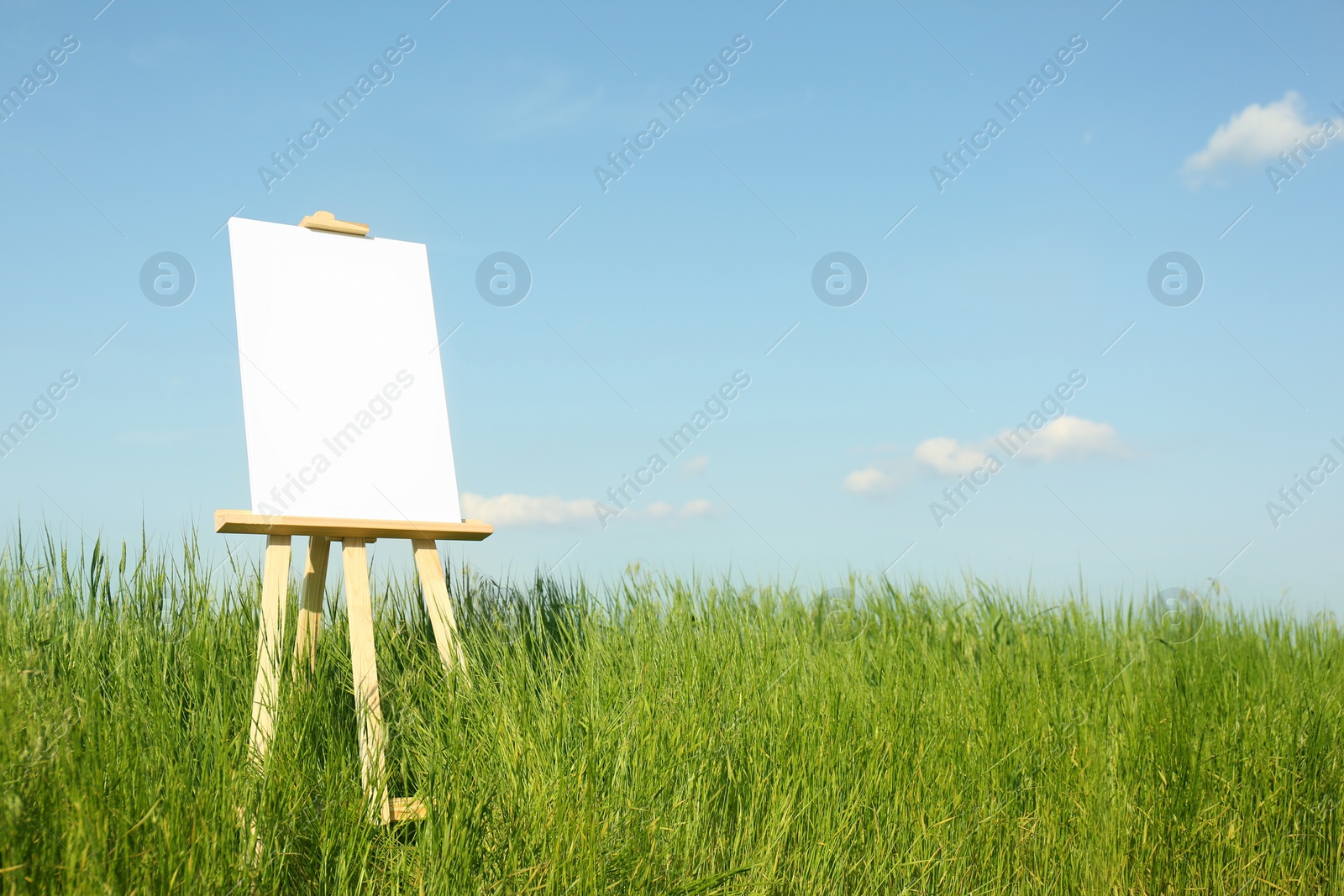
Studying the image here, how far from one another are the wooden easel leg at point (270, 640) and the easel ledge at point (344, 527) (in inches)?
2.7

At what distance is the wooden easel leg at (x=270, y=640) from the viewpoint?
298 cm

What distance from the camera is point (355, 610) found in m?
3.28

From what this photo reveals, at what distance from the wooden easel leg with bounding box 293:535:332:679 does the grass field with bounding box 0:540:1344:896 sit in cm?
19

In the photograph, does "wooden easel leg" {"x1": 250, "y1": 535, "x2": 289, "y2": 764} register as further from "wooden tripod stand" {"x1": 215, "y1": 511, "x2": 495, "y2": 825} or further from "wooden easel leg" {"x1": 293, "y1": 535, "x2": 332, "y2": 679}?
"wooden easel leg" {"x1": 293, "y1": 535, "x2": 332, "y2": 679}

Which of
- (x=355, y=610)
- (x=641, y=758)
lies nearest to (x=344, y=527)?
(x=355, y=610)

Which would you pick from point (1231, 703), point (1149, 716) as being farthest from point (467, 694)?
point (1231, 703)

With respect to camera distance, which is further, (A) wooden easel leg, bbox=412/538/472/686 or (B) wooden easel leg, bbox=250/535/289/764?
(A) wooden easel leg, bbox=412/538/472/686

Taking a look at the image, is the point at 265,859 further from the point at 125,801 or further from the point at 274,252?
the point at 274,252

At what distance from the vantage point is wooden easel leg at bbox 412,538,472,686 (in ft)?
11.2

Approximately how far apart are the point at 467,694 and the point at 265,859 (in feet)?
3.18

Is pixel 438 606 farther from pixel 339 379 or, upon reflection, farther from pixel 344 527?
pixel 339 379

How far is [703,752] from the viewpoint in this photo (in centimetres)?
326

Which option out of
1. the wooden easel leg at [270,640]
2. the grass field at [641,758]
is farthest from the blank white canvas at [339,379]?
the grass field at [641,758]

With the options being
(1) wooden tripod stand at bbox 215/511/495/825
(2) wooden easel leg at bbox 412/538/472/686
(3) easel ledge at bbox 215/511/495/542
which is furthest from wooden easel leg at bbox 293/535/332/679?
(2) wooden easel leg at bbox 412/538/472/686
